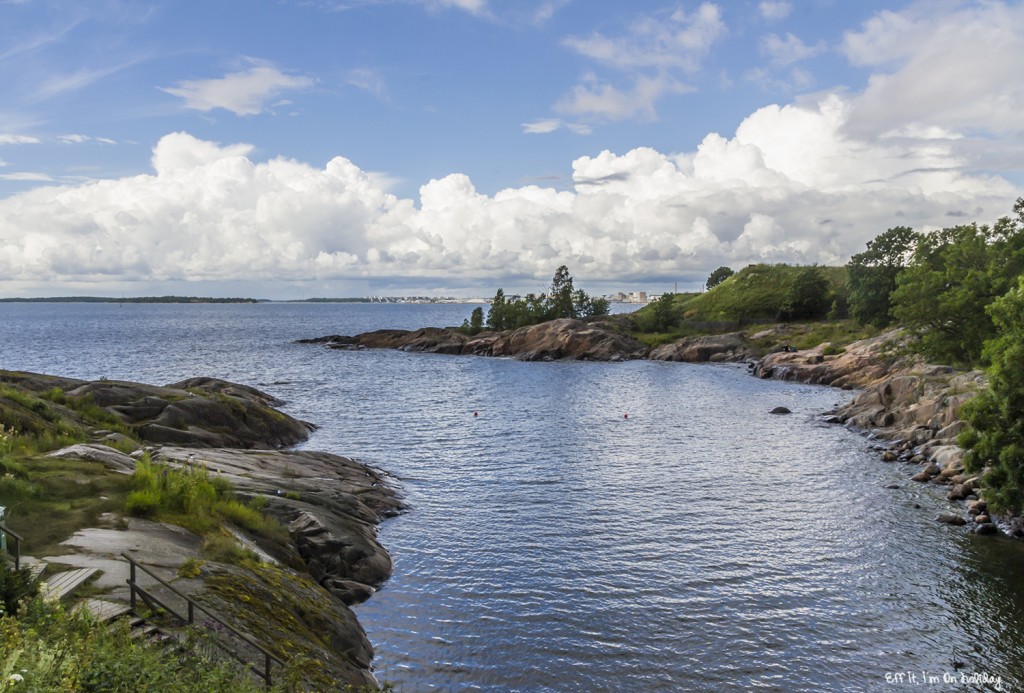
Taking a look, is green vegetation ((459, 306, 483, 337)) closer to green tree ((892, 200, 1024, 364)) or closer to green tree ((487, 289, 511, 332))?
green tree ((487, 289, 511, 332))

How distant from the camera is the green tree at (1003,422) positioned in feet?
105

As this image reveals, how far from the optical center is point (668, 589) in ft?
90.7

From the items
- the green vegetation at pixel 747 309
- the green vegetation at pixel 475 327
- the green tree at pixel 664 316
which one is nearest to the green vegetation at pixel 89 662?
the green vegetation at pixel 747 309

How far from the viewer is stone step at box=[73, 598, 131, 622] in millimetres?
14599

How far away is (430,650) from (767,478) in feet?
98.4

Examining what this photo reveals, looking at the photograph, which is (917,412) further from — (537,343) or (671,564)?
(537,343)

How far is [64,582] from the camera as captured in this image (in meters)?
16.2

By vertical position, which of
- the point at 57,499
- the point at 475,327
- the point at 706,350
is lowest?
the point at 57,499

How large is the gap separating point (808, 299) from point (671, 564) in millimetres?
140250

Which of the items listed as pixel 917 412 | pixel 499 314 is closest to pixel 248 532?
pixel 917 412

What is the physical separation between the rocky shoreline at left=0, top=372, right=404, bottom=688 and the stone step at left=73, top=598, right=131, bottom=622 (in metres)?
1.01

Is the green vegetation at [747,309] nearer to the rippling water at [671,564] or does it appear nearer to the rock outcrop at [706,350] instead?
the rock outcrop at [706,350]

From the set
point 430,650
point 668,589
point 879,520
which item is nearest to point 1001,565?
point 879,520

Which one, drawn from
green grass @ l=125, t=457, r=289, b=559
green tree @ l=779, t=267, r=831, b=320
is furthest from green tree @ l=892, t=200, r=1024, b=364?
green tree @ l=779, t=267, r=831, b=320
